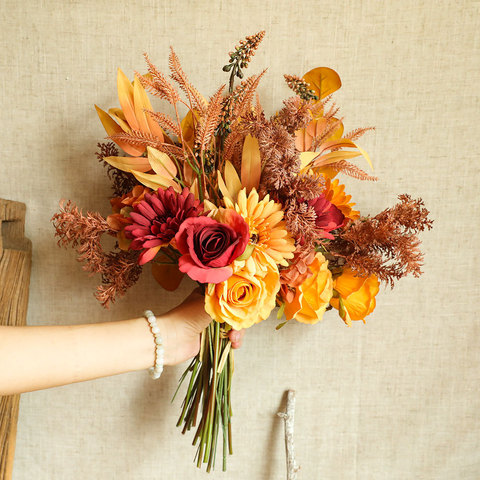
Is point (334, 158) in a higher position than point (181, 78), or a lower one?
lower

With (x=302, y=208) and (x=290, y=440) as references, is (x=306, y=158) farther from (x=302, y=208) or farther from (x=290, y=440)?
(x=290, y=440)

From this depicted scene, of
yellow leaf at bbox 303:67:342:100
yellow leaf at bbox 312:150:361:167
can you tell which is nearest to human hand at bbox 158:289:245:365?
yellow leaf at bbox 312:150:361:167

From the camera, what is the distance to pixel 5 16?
86 cm

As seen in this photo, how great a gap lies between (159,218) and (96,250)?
0.17 meters

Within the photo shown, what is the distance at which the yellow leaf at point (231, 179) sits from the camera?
64cm

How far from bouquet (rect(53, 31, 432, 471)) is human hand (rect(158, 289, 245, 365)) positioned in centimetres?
2

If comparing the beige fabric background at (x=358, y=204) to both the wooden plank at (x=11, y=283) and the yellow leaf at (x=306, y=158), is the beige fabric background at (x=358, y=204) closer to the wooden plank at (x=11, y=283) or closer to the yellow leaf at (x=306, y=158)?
the wooden plank at (x=11, y=283)

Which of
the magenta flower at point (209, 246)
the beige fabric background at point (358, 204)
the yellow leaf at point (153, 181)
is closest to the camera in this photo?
the magenta flower at point (209, 246)

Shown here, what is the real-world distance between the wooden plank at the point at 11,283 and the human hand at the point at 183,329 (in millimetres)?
362

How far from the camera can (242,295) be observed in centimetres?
63

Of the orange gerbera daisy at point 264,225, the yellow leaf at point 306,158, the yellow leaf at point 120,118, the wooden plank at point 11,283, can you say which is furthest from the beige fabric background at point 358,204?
the orange gerbera daisy at point 264,225

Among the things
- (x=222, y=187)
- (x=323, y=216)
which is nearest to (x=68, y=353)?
(x=222, y=187)

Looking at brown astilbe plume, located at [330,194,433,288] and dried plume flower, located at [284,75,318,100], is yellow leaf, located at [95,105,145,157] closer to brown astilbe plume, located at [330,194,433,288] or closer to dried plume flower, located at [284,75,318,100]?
dried plume flower, located at [284,75,318,100]

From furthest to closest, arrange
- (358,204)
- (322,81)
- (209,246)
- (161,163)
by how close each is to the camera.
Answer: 1. (358,204)
2. (322,81)
3. (161,163)
4. (209,246)
